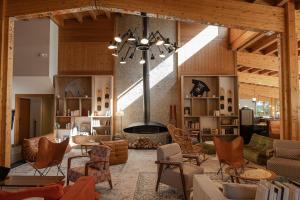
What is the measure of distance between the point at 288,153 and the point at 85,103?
703 centimetres

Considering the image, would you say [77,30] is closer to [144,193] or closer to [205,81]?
[205,81]

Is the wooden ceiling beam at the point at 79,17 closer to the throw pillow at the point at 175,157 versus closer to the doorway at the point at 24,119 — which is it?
the doorway at the point at 24,119

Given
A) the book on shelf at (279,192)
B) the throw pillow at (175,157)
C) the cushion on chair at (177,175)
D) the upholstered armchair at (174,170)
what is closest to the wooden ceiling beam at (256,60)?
the throw pillow at (175,157)

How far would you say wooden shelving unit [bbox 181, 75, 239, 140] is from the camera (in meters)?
9.52

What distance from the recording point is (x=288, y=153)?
5145mm

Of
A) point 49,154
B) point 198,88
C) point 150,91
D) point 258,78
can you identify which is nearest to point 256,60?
point 198,88

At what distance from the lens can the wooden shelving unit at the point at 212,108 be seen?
9516mm

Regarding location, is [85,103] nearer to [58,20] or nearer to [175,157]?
[58,20]

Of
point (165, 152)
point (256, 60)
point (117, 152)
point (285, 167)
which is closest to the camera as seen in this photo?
point (165, 152)

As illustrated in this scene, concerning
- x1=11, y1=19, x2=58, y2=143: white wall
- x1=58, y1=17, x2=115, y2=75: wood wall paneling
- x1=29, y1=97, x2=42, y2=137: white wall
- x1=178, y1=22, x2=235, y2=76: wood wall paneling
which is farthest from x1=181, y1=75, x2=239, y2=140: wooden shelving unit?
x1=29, y1=97, x2=42, y2=137: white wall

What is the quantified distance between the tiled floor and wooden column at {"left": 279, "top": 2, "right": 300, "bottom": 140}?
1868 mm

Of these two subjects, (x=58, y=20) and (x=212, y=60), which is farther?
(x=212, y=60)

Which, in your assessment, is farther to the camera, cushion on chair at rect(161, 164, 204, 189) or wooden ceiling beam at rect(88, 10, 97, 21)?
wooden ceiling beam at rect(88, 10, 97, 21)

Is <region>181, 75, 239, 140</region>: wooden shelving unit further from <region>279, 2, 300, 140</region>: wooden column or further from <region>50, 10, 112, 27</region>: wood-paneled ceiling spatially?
<region>279, 2, 300, 140</region>: wooden column
